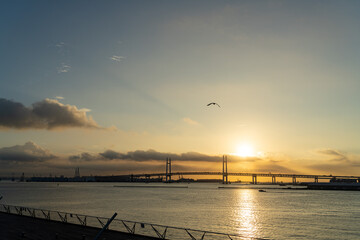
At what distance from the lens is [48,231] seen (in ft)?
116

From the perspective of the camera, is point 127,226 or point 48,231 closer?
point 127,226

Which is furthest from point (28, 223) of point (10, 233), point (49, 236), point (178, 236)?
point (178, 236)

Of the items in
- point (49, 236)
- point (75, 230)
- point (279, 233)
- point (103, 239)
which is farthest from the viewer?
point (279, 233)

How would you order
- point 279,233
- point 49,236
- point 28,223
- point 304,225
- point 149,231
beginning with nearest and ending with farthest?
point 49,236 → point 28,223 → point 149,231 → point 279,233 → point 304,225

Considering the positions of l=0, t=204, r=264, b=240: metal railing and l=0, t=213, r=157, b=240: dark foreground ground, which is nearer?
l=0, t=213, r=157, b=240: dark foreground ground

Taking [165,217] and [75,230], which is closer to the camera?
[75,230]

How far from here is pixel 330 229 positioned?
212 ft

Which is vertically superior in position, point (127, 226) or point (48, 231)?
point (127, 226)

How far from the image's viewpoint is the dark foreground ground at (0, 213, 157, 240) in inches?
1235

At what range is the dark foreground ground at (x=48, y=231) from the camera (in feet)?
103

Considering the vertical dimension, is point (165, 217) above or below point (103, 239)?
below

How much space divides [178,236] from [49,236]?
21.2 meters

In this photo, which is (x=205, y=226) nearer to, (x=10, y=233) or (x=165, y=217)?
(x=165, y=217)

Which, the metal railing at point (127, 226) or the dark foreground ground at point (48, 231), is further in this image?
the metal railing at point (127, 226)
